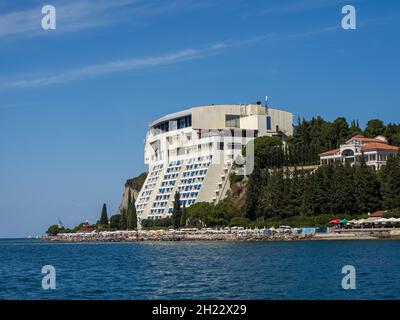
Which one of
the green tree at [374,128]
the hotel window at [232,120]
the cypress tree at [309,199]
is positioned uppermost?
the hotel window at [232,120]

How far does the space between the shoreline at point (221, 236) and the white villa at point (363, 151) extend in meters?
19.6

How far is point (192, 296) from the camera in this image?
103 ft

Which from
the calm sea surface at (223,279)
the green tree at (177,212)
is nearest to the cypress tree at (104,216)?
the green tree at (177,212)

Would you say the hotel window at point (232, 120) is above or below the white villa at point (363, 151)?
above

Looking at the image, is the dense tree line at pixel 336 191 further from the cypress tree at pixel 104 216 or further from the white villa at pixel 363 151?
the cypress tree at pixel 104 216

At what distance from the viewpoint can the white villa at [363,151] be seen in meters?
104

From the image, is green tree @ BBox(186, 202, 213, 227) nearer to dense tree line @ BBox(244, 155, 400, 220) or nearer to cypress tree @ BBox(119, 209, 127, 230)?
dense tree line @ BBox(244, 155, 400, 220)

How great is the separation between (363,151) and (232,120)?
116 feet

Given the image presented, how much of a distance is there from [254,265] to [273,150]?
227 ft

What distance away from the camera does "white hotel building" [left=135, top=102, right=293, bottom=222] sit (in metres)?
125

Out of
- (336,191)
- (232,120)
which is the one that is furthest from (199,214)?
(336,191)

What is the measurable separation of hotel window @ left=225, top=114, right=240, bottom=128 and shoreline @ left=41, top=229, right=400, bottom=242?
27482mm
